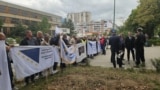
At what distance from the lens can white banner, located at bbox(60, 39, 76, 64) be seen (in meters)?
13.0

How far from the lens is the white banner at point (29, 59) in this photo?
334 inches

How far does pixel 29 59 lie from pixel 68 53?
4830mm

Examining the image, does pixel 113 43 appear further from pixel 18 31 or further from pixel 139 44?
pixel 18 31

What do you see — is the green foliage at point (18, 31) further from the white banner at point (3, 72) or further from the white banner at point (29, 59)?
the white banner at point (3, 72)

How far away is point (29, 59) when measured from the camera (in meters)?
9.22

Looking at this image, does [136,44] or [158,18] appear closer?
[136,44]

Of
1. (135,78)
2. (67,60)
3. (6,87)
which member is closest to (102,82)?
(135,78)

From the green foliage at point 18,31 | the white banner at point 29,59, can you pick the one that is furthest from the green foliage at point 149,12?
the green foliage at point 18,31

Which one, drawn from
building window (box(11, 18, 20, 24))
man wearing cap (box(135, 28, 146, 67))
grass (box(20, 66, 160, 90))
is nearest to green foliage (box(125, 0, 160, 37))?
man wearing cap (box(135, 28, 146, 67))

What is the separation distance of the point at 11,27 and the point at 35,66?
10122 centimetres

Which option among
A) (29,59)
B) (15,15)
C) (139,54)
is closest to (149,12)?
(139,54)

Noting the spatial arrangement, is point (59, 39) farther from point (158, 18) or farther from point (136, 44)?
point (158, 18)

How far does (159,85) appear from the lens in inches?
354

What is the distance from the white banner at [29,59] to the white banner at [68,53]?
1660 mm
